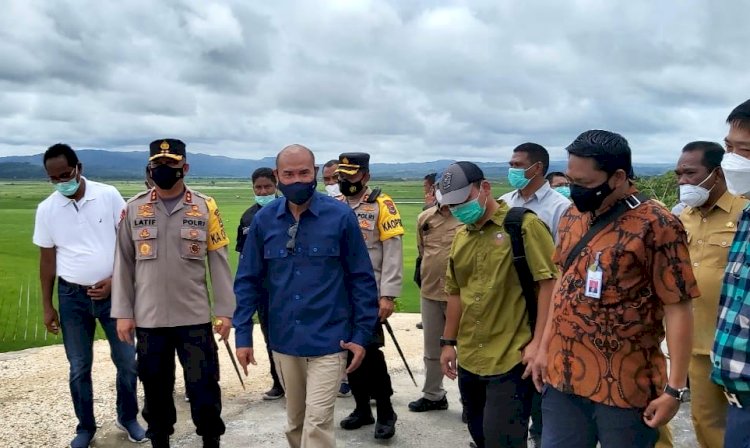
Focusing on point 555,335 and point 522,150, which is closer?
point 555,335

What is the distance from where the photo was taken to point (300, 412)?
423 cm

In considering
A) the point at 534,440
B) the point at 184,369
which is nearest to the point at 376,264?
the point at 184,369

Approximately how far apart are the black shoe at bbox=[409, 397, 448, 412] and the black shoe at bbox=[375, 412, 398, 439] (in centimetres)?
64

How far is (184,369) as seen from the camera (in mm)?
4605

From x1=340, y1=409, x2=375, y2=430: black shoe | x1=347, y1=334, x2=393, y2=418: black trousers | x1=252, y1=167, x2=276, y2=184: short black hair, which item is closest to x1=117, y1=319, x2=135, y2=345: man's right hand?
x1=347, y1=334, x2=393, y2=418: black trousers

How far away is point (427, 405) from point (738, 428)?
11.9ft

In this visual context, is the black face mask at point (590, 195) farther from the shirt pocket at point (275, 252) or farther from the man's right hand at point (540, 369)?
the shirt pocket at point (275, 252)

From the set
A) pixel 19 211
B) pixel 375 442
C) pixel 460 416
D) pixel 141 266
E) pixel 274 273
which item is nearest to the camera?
pixel 274 273

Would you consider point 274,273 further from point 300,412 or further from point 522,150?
point 522,150

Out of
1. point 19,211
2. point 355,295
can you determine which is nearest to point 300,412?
point 355,295

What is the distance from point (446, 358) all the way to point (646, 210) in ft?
5.93

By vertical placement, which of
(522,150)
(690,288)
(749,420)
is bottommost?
(749,420)

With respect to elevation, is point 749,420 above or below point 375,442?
above

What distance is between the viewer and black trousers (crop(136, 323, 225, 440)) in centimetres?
457
